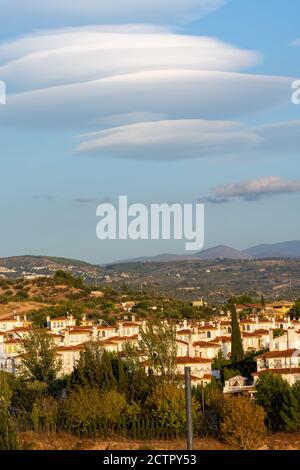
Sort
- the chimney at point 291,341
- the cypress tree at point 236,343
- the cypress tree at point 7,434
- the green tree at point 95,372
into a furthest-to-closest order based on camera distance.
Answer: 1. the chimney at point 291,341
2. the cypress tree at point 236,343
3. the green tree at point 95,372
4. the cypress tree at point 7,434

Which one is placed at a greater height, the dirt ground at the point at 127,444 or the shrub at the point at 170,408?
the shrub at the point at 170,408

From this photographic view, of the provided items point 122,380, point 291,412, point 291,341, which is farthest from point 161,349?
point 291,412

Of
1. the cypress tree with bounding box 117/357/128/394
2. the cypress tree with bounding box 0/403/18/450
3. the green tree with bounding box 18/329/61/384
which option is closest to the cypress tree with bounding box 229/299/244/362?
the green tree with bounding box 18/329/61/384

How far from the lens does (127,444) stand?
38.2 meters

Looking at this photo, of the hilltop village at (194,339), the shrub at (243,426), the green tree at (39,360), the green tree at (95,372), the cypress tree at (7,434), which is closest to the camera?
the cypress tree at (7,434)

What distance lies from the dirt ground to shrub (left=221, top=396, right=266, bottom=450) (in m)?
0.33

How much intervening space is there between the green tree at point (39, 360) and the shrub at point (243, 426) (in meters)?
14.7

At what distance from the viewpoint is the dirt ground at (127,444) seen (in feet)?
122

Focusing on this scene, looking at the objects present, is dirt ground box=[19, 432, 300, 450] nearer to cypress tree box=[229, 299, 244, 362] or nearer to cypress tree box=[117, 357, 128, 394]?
cypress tree box=[117, 357, 128, 394]

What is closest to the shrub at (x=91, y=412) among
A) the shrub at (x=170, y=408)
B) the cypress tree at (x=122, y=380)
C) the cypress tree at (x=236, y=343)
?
the shrub at (x=170, y=408)

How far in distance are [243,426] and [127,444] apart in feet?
12.5

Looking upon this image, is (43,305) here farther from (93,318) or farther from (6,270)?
(6,270)

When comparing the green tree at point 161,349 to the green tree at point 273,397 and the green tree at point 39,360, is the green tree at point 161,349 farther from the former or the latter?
the green tree at point 273,397
